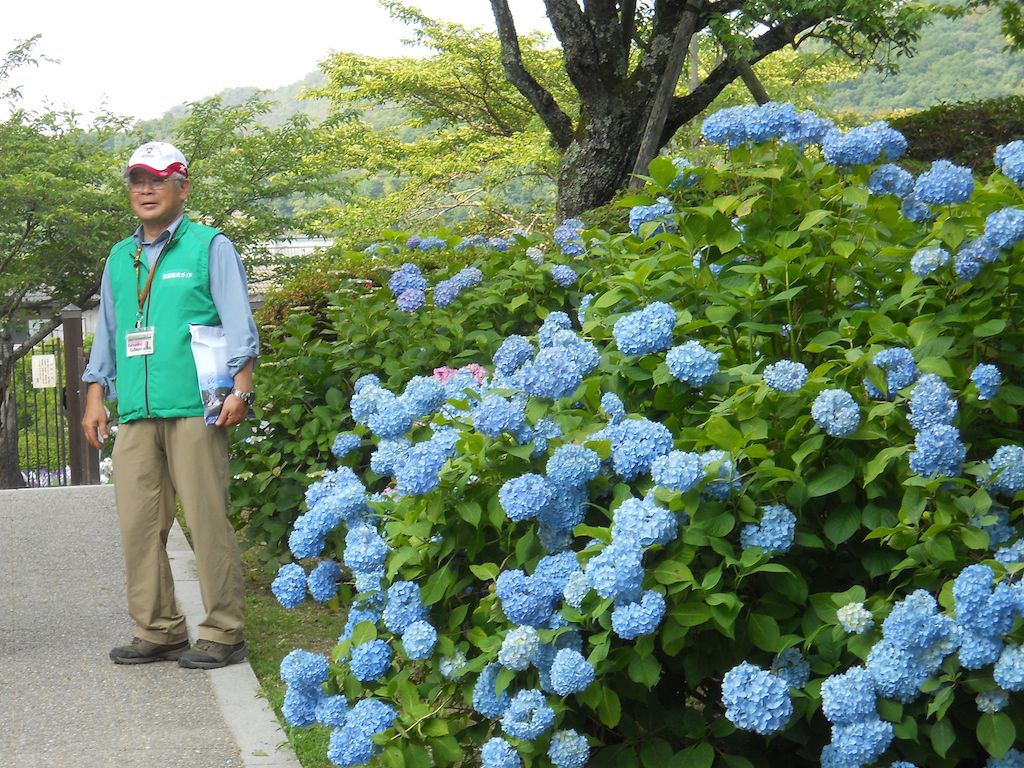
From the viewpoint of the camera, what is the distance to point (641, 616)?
2.28 metres

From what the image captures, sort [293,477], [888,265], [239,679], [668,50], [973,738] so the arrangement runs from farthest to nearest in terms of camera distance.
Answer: [668,50]
[293,477]
[239,679]
[888,265]
[973,738]

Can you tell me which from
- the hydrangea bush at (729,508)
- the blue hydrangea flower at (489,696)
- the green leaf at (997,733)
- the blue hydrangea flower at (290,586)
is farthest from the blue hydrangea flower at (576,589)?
the blue hydrangea flower at (290,586)

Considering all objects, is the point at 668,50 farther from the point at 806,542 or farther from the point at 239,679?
the point at 806,542

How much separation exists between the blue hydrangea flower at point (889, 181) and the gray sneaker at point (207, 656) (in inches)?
125

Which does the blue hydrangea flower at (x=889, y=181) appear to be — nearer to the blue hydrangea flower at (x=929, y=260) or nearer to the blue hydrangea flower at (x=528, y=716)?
the blue hydrangea flower at (x=929, y=260)

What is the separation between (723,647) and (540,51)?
25319 millimetres

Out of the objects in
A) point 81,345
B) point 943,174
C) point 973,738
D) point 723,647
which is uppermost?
point 943,174

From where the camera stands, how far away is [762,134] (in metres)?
3.08

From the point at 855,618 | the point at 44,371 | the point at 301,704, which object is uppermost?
the point at 855,618

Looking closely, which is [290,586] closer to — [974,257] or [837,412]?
[837,412]

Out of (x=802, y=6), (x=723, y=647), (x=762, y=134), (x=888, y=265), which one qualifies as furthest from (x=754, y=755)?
(x=802, y=6)

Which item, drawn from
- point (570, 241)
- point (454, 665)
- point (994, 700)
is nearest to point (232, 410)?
point (570, 241)

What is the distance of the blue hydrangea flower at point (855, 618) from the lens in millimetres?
2352

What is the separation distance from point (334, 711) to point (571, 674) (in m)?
0.83
